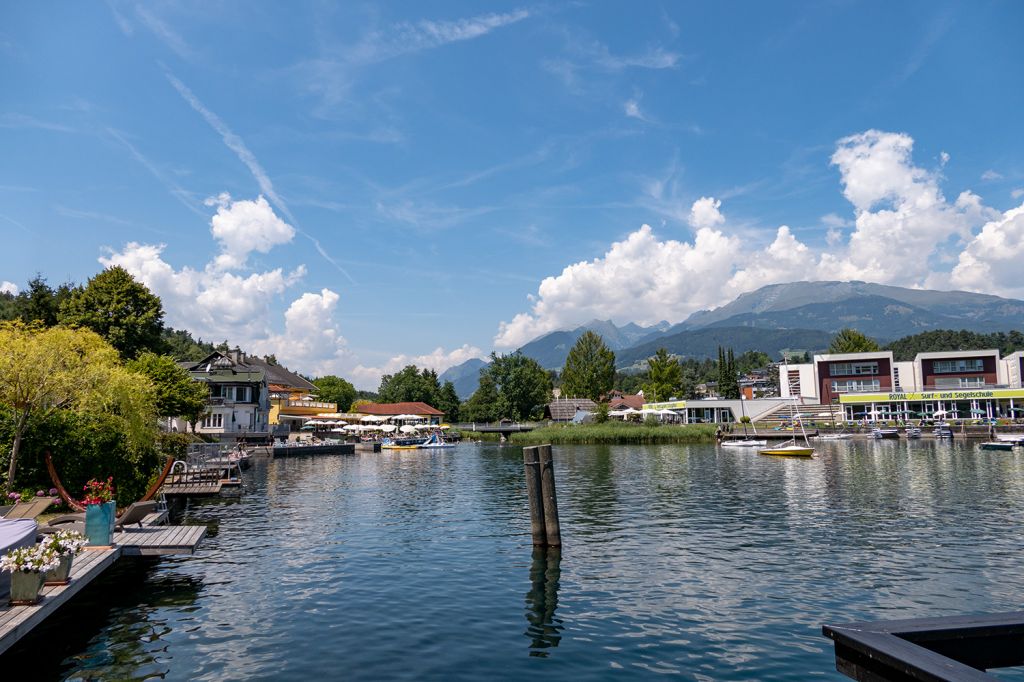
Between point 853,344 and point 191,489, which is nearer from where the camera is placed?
point 191,489

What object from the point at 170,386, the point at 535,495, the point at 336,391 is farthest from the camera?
the point at 336,391

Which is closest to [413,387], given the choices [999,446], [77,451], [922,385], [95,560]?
[922,385]

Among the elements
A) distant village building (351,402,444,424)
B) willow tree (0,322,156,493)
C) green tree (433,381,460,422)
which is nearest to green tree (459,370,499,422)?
green tree (433,381,460,422)

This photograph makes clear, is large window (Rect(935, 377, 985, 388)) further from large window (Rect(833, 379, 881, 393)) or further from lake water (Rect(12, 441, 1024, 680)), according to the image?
lake water (Rect(12, 441, 1024, 680))

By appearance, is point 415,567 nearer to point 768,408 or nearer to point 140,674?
point 140,674

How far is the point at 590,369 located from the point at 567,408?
11.4 m

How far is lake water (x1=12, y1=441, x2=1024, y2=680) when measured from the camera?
41.1 ft

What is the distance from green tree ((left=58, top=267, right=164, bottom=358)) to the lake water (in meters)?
43.5

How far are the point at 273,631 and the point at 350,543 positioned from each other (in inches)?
372

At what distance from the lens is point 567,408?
133500mm

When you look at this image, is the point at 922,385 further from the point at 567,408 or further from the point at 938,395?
the point at 567,408

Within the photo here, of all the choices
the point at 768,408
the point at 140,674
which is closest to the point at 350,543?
the point at 140,674

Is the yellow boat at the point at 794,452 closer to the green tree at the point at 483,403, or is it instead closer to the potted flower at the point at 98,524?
the potted flower at the point at 98,524

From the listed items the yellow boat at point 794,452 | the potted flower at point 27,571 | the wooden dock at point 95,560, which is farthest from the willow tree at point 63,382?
the yellow boat at point 794,452
